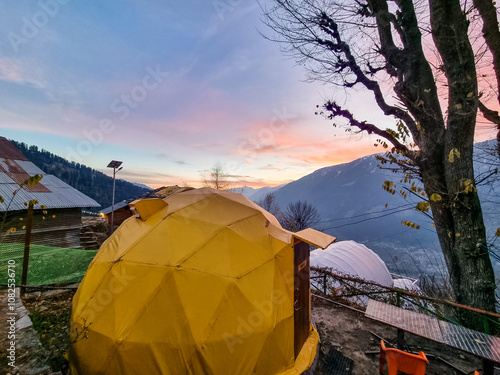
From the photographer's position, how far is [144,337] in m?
3.49

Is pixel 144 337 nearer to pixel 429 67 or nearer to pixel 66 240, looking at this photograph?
pixel 429 67

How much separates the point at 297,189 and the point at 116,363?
176480mm

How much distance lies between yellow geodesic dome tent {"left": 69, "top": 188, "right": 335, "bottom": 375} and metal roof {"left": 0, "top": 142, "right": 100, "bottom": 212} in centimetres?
1246

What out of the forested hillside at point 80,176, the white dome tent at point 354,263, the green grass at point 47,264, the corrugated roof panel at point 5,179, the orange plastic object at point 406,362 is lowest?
the white dome tent at point 354,263

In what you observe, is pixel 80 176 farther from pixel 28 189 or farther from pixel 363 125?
pixel 363 125

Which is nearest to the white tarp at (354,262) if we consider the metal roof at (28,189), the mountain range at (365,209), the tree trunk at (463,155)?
the tree trunk at (463,155)

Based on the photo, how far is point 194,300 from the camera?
3.69 meters

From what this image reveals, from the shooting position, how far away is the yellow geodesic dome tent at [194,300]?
3498 millimetres

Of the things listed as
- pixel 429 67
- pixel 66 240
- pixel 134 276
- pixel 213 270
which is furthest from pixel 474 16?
pixel 66 240

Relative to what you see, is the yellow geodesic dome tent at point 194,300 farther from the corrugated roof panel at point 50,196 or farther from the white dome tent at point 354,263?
the corrugated roof panel at point 50,196

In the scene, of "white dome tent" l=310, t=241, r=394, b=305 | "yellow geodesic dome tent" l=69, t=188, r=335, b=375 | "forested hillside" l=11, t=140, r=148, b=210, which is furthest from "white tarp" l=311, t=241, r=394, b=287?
"forested hillside" l=11, t=140, r=148, b=210

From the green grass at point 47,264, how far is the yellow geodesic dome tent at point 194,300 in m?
2.84

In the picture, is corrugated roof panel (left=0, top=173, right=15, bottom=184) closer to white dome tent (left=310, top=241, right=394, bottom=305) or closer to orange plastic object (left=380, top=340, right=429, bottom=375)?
white dome tent (left=310, top=241, right=394, bottom=305)

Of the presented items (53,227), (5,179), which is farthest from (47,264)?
A: (5,179)
